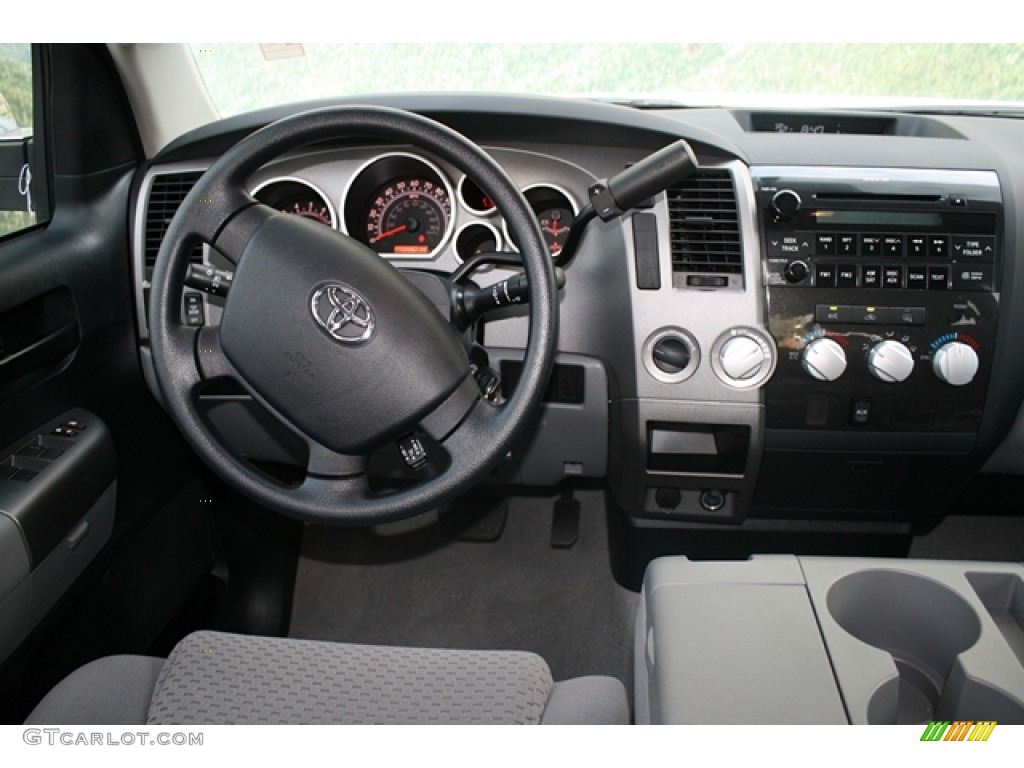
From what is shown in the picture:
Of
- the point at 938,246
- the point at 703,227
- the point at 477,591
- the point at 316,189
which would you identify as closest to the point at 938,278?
the point at 938,246

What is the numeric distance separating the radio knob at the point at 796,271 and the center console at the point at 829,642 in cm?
64

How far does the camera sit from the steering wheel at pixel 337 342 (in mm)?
1043

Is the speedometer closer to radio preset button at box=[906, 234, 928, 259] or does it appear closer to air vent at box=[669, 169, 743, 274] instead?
air vent at box=[669, 169, 743, 274]

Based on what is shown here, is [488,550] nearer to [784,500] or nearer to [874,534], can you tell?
[784,500]

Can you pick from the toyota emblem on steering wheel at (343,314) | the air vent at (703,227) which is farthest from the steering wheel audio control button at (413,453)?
the air vent at (703,227)

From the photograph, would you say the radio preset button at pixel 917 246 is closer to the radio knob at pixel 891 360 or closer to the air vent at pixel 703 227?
the radio knob at pixel 891 360

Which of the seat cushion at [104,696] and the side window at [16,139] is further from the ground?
the side window at [16,139]

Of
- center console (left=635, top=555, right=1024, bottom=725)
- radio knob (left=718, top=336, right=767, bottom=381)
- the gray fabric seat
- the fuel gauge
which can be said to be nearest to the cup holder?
center console (left=635, top=555, right=1024, bottom=725)

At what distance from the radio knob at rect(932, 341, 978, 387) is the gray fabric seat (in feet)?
2.87

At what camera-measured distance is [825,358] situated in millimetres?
1462

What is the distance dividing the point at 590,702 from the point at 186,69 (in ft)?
4.97

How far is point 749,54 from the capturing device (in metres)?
1.59

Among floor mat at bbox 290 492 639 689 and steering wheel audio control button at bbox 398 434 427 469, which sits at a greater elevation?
steering wheel audio control button at bbox 398 434 427 469

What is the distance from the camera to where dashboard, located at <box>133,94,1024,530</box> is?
4.79 ft
